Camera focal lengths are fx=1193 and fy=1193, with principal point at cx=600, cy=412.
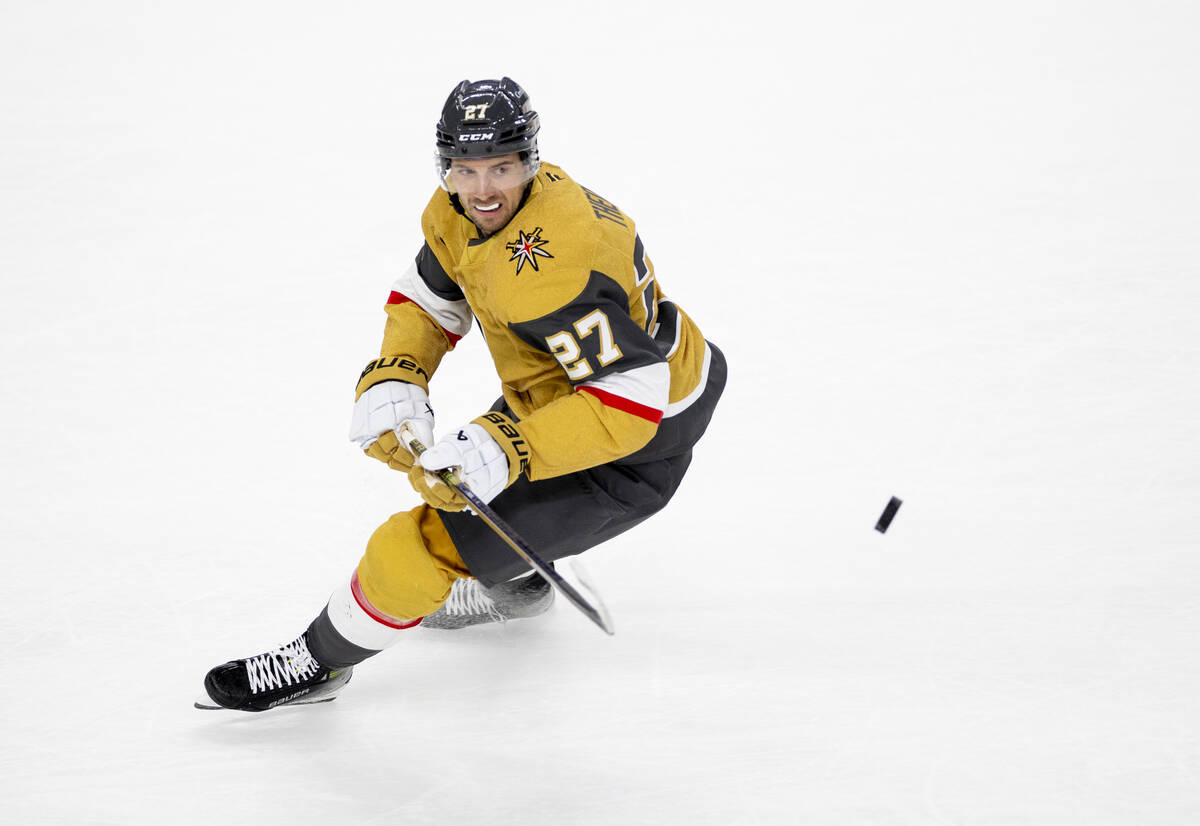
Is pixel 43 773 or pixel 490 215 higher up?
pixel 490 215

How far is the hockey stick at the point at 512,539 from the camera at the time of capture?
2092mm

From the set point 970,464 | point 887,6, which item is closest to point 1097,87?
point 887,6

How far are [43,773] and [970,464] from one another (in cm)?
240

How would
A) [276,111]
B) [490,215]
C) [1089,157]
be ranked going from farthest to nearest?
[276,111] → [1089,157] → [490,215]

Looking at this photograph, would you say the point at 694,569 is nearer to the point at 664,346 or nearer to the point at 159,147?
the point at 664,346

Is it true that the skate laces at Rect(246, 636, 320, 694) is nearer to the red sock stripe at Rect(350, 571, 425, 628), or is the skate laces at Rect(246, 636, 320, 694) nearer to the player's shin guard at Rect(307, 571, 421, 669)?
the player's shin guard at Rect(307, 571, 421, 669)

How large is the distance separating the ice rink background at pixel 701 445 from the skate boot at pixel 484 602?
0.04 m

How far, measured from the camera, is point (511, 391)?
2465mm

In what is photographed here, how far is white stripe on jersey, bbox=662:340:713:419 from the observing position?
2354 mm

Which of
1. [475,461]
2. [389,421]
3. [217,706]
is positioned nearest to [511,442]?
[475,461]

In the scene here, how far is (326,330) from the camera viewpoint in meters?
4.05

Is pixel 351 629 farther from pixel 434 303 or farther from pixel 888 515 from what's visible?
pixel 888 515

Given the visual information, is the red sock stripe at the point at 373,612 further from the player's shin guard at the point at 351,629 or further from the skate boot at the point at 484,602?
the skate boot at the point at 484,602

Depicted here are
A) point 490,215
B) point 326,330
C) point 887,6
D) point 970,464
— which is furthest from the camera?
point 887,6
